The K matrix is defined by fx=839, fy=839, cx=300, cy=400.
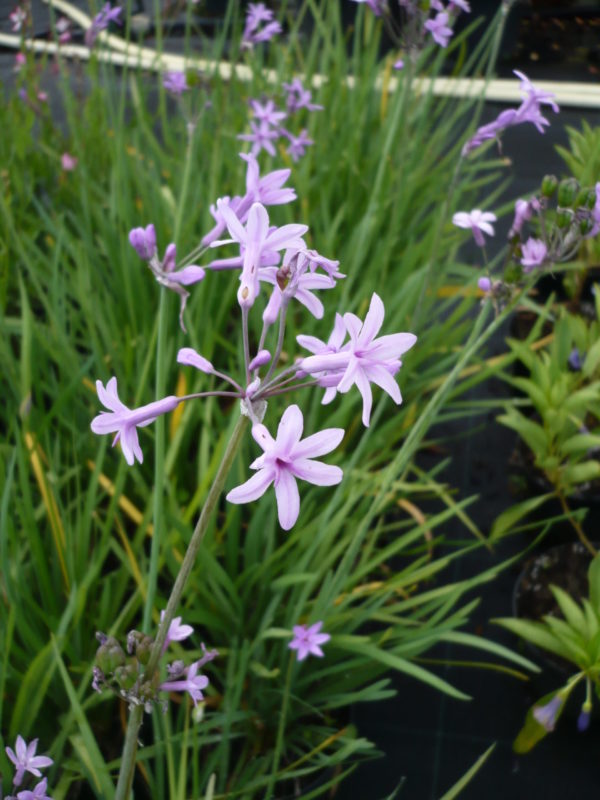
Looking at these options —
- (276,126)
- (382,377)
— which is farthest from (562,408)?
(382,377)

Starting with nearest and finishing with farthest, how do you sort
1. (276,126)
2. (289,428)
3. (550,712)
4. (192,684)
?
1. (289,428)
2. (192,684)
3. (550,712)
4. (276,126)

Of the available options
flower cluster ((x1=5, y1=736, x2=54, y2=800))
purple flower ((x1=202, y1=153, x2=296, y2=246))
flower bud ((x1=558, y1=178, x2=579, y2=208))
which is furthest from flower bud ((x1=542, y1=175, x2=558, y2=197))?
flower cluster ((x1=5, y1=736, x2=54, y2=800))

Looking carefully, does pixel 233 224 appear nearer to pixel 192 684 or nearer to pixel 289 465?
pixel 289 465

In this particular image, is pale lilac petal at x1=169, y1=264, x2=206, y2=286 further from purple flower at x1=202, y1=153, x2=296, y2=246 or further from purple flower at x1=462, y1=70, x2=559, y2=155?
purple flower at x1=462, y1=70, x2=559, y2=155

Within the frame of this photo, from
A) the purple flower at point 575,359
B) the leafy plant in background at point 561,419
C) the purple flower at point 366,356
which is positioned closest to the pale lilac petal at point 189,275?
the purple flower at point 366,356

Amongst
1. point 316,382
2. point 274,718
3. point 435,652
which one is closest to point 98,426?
point 316,382

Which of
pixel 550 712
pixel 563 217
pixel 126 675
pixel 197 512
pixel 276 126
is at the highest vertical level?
pixel 563 217

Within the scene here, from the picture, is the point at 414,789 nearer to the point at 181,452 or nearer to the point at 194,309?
the point at 181,452
